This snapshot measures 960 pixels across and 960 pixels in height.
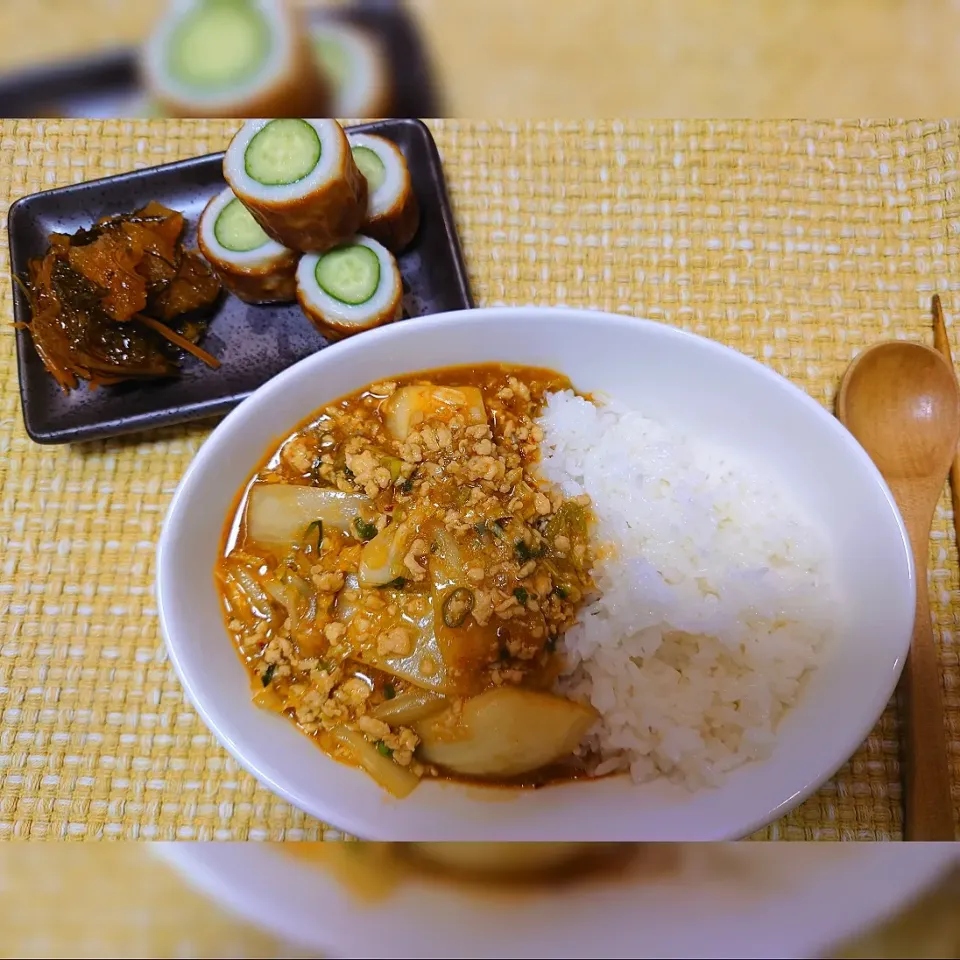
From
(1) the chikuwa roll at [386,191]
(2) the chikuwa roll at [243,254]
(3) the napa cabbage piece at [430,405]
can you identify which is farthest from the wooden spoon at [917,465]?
(2) the chikuwa roll at [243,254]

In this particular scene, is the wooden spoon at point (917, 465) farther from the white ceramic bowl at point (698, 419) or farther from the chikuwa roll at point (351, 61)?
the chikuwa roll at point (351, 61)

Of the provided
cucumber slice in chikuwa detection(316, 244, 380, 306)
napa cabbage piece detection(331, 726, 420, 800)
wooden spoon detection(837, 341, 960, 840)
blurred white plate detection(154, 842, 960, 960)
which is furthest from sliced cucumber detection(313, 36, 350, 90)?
wooden spoon detection(837, 341, 960, 840)

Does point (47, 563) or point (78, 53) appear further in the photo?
point (47, 563)

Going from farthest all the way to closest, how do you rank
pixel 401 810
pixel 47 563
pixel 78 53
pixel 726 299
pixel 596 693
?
pixel 726 299, pixel 47 563, pixel 596 693, pixel 401 810, pixel 78 53

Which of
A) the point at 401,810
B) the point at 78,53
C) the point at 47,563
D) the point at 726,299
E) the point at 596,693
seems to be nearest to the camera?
the point at 78,53

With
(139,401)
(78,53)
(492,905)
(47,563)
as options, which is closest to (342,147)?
(139,401)

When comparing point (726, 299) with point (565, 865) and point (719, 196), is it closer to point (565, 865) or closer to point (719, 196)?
point (719, 196)

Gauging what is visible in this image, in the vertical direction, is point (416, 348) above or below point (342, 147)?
below

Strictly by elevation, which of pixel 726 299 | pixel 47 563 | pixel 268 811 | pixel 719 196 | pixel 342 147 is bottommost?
pixel 268 811
